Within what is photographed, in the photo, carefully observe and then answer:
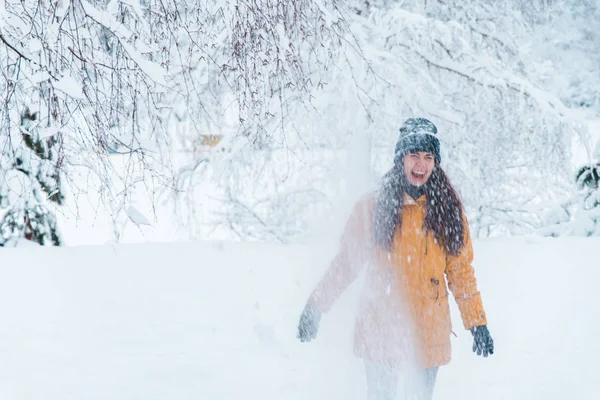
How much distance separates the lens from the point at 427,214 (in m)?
2.76

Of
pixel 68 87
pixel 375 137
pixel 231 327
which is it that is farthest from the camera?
pixel 375 137

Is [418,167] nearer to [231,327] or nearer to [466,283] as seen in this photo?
[466,283]

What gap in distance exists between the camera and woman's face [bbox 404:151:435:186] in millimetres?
2773

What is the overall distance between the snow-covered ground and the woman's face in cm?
222

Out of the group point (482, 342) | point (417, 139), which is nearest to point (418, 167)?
point (417, 139)

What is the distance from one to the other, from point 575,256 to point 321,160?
342 centimetres

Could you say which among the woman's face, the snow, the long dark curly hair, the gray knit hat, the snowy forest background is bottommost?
the long dark curly hair

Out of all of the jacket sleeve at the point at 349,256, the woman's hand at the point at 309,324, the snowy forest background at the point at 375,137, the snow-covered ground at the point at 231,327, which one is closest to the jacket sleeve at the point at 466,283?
the jacket sleeve at the point at 349,256

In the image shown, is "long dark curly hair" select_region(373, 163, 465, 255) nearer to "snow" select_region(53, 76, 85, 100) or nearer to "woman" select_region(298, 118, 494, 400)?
"woman" select_region(298, 118, 494, 400)

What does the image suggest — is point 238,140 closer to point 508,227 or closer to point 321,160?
point 321,160

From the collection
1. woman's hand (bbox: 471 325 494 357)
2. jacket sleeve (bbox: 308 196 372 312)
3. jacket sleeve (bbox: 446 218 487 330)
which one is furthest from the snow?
woman's hand (bbox: 471 325 494 357)

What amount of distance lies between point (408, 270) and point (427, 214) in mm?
267

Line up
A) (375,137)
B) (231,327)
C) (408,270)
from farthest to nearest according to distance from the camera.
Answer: (375,137)
(231,327)
(408,270)

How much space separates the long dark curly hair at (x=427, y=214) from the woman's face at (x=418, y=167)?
3 centimetres
